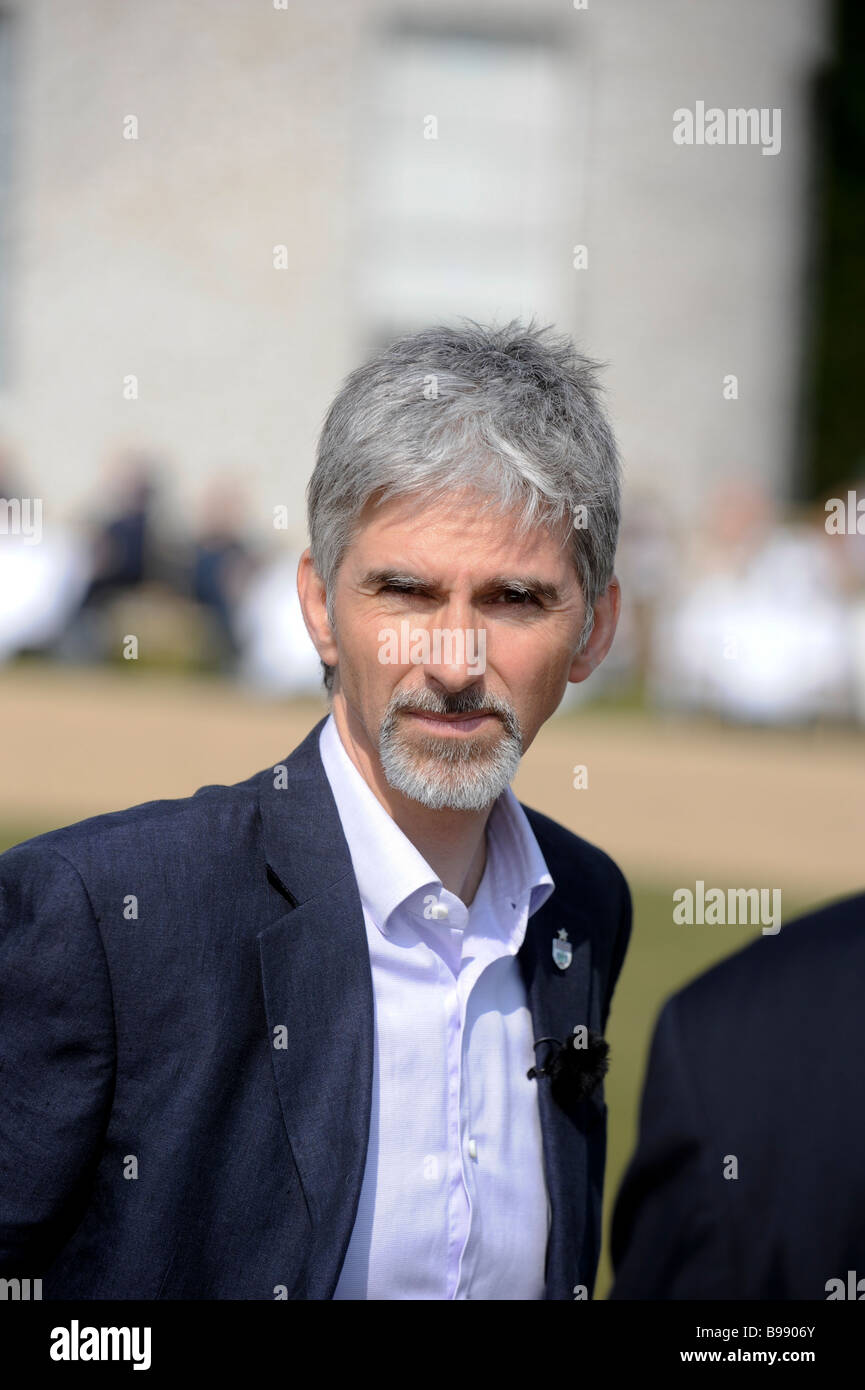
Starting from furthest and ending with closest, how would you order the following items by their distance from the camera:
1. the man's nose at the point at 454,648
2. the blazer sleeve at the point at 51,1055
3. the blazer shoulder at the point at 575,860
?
1. the blazer shoulder at the point at 575,860
2. the man's nose at the point at 454,648
3. the blazer sleeve at the point at 51,1055

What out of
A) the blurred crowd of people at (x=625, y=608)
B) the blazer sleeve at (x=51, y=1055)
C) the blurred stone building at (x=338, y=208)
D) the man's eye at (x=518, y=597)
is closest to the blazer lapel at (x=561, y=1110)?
the man's eye at (x=518, y=597)

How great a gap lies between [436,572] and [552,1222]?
0.89 metres

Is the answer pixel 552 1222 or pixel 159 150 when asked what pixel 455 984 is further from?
pixel 159 150

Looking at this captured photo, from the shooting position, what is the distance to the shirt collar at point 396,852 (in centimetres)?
218

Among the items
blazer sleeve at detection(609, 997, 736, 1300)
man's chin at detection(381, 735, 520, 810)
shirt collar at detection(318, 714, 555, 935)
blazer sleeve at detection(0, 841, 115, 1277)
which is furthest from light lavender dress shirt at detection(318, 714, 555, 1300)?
blazer sleeve at detection(0, 841, 115, 1277)

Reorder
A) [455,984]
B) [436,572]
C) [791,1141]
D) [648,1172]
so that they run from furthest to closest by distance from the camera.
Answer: [455,984] < [436,572] < [648,1172] < [791,1141]

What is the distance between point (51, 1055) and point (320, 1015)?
335 mm

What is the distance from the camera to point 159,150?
1827 centimetres

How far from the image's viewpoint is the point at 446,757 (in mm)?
2115

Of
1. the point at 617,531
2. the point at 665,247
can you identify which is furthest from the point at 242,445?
the point at 617,531

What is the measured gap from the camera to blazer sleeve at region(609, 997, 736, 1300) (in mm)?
1785

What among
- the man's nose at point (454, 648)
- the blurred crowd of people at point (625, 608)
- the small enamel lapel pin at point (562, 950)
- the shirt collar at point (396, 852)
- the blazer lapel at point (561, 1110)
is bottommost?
the blazer lapel at point (561, 1110)

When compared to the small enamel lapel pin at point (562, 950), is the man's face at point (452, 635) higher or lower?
higher

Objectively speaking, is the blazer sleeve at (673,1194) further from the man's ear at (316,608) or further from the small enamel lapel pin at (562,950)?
the man's ear at (316,608)
